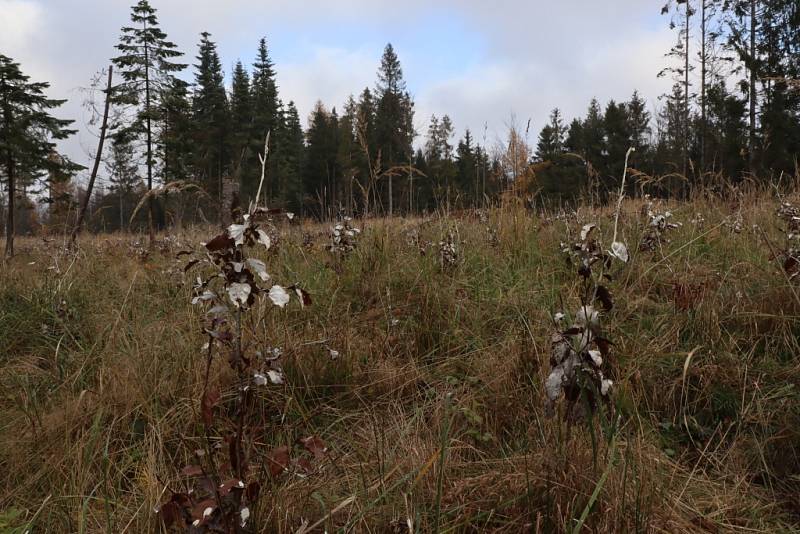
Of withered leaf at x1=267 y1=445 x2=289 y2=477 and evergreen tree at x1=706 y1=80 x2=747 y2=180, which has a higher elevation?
evergreen tree at x1=706 y1=80 x2=747 y2=180

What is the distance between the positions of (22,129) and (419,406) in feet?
80.8

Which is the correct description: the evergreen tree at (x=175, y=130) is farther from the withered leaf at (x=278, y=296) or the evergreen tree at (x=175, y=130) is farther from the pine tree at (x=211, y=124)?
the withered leaf at (x=278, y=296)

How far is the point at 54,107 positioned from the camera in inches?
819

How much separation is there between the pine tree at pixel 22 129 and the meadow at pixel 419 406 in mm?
21026

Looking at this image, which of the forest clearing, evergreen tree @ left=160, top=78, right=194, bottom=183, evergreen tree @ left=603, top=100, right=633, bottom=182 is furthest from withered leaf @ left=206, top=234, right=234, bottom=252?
evergreen tree @ left=603, top=100, right=633, bottom=182

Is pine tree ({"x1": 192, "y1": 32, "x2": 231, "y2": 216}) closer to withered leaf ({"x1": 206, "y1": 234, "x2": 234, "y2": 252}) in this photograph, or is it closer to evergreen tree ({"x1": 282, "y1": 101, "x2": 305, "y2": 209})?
evergreen tree ({"x1": 282, "y1": 101, "x2": 305, "y2": 209})

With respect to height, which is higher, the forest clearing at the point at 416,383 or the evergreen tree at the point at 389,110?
the evergreen tree at the point at 389,110

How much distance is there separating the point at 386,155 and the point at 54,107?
22.6m

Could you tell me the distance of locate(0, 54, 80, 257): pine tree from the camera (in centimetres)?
1928

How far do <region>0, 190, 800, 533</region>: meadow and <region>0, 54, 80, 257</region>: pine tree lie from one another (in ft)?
69.0

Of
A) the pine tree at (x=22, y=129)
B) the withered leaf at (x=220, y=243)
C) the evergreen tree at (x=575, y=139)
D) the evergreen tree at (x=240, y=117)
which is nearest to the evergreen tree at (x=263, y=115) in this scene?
the evergreen tree at (x=240, y=117)

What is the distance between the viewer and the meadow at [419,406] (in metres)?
1.37

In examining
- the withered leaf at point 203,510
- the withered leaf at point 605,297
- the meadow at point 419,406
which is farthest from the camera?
the meadow at point 419,406

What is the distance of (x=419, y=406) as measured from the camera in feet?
7.28
